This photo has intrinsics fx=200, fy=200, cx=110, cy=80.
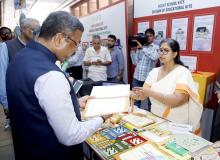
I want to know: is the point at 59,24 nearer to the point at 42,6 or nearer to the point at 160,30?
the point at 160,30

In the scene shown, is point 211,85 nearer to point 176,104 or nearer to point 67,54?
point 176,104

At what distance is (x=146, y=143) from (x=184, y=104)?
2.39ft

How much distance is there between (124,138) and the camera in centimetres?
135

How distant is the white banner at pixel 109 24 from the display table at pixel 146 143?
2881 mm

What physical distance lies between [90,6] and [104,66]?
332cm

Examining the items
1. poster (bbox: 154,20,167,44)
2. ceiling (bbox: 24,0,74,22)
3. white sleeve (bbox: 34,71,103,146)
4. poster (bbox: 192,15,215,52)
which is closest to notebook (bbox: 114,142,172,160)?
white sleeve (bbox: 34,71,103,146)

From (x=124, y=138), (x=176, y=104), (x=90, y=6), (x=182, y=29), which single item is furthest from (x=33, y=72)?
(x=90, y=6)

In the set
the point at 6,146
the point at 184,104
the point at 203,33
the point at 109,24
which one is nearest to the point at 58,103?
the point at 184,104

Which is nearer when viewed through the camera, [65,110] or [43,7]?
[65,110]

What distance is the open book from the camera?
3.94 ft

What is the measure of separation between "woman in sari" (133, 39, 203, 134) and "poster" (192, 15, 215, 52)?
1106 millimetres

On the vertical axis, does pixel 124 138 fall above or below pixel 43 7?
below

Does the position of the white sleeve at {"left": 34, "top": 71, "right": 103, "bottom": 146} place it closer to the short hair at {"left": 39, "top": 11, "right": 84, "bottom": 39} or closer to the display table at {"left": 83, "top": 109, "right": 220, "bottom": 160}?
the short hair at {"left": 39, "top": 11, "right": 84, "bottom": 39}

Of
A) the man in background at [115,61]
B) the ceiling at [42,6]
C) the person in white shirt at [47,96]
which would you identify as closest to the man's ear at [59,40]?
the person in white shirt at [47,96]
